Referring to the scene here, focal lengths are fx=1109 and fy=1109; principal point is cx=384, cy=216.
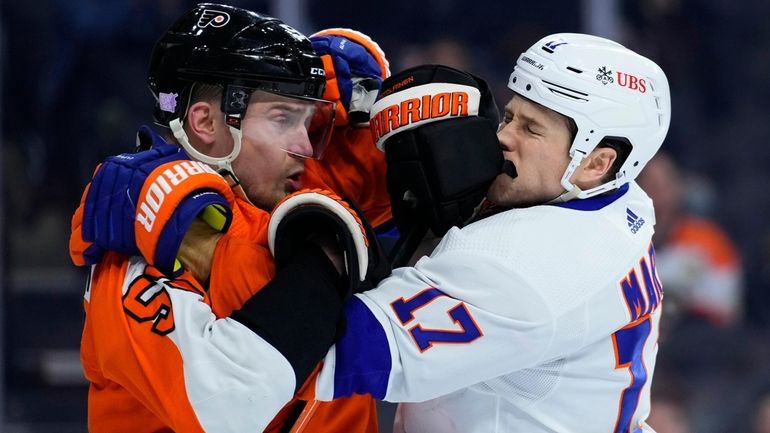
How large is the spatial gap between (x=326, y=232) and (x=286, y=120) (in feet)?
1.37

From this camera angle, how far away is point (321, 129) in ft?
7.56

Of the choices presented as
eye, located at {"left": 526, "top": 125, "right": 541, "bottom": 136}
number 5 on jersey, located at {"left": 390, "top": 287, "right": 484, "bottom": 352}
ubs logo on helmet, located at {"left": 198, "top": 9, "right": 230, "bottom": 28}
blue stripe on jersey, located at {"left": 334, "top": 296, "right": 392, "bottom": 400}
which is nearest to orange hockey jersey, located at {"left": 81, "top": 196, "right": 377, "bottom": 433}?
blue stripe on jersey, located at {"left": 334, "top": 296, "right": 392, "bottom": 400}

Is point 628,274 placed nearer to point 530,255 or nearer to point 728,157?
point 530,255

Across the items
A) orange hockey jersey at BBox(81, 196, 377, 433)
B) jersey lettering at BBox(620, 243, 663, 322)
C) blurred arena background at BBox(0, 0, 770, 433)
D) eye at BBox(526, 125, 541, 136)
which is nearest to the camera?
orange hockey jersey at BBox(81, 196, 377, 433)

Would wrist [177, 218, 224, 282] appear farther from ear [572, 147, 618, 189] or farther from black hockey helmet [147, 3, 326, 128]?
ear [572, 147, 618, 189]

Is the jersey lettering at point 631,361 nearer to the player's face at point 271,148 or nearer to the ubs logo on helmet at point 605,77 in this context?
the ubs logo on helmet at point 605,77

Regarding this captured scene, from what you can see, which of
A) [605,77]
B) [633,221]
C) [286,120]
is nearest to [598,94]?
[605,77]

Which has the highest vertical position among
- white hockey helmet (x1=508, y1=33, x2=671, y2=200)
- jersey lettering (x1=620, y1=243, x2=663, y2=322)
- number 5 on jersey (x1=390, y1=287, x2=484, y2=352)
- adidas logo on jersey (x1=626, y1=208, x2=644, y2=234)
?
white hockey helmet (x1=508, y1=33, x2=671, y2=200)

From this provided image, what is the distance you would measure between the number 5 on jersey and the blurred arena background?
3.16 metres

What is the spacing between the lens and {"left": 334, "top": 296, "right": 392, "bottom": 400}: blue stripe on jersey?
1803 mm

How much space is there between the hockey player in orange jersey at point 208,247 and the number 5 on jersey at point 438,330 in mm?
138

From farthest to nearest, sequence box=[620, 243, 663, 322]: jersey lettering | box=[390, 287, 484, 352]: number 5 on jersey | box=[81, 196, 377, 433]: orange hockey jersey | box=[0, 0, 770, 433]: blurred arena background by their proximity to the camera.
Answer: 1. box=[0, 0, 770, 433]: blurred arena background
2. box=[620, 243, 663, 322]: jersey lettering
3. box=[390, 287, 484, 352]: number 5 on jersey
4. box=[81, 196, 377, 433]: orange hockey jersey

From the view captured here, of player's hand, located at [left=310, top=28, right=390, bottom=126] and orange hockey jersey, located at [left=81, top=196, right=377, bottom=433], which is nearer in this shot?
orange hockey jersey, located at [left=81, top=196, right=377, bottom=433]

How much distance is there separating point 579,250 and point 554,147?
239 mm
